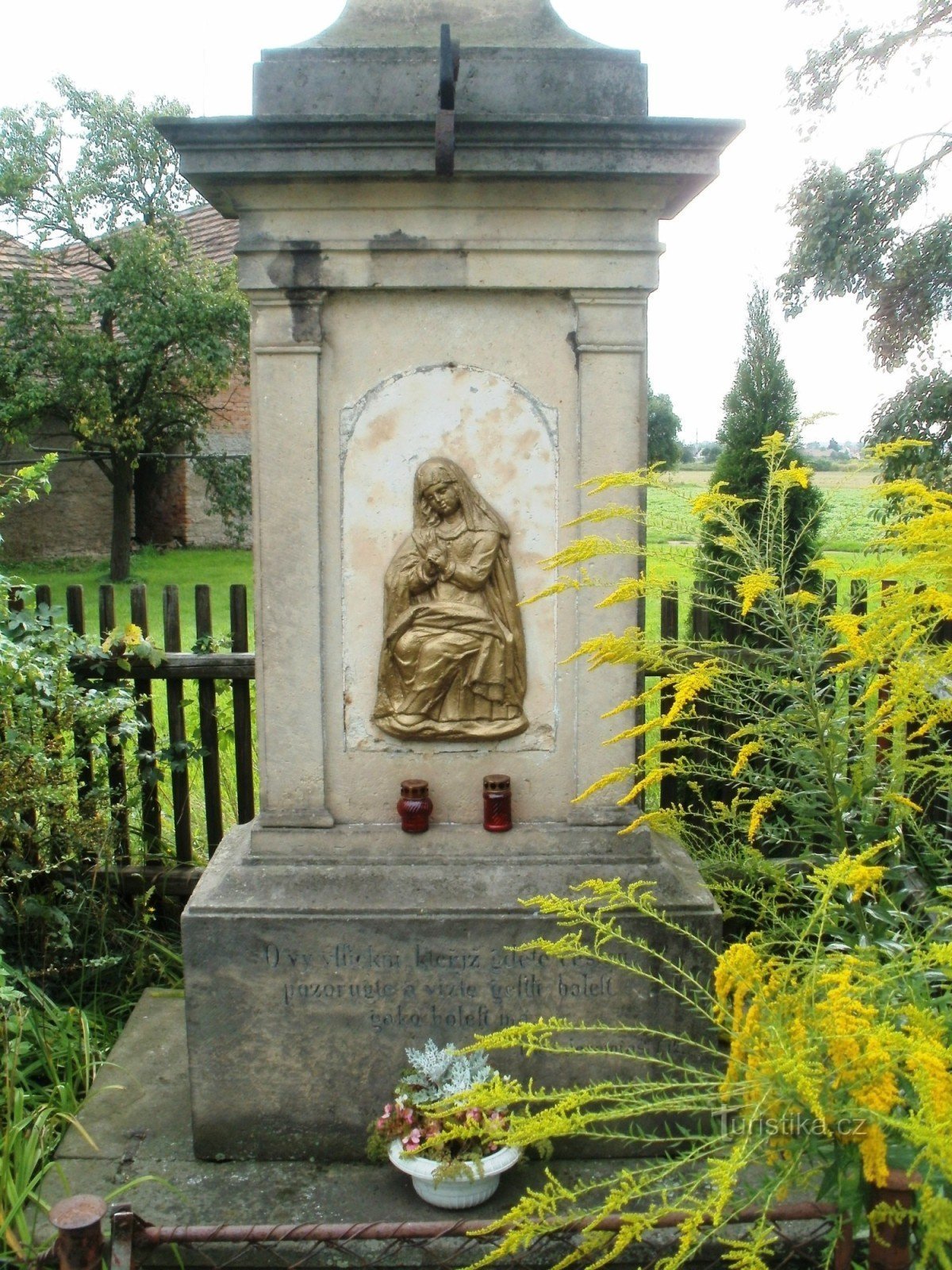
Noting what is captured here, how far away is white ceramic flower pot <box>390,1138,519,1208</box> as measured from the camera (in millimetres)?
2867

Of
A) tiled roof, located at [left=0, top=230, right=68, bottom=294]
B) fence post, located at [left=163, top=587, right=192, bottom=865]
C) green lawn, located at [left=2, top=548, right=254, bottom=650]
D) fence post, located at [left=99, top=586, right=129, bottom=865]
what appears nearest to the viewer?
fence post, located at [left=99, top=586, right=129, bottom=865]

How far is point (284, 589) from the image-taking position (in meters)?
3.29

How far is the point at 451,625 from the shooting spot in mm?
3279

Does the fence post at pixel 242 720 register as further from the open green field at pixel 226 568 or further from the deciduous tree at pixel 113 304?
the deciduous tree at pixel 113 304

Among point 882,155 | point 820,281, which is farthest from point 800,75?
point 820,281

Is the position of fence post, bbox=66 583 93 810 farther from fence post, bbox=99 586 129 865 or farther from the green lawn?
the green lawn

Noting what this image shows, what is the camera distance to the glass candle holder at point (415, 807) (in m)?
3.29

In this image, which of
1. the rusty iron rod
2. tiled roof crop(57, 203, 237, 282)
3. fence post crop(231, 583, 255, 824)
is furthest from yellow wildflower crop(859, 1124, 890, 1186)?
tiled roof crop(57, 203, 237, 282)

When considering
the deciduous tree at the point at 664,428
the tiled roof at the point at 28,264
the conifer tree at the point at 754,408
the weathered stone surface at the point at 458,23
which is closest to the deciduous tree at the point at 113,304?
the tiled roof at the point at 28,264

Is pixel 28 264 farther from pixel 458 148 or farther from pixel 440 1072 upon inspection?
Result: pixel 440 1072

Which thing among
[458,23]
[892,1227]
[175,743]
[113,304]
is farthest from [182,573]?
[892,1227]

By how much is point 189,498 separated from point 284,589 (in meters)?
15.7

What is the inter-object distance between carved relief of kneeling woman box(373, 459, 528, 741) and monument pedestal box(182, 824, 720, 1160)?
0.41 metres

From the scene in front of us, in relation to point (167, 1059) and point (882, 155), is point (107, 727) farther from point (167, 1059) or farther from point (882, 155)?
point (882, 155)
